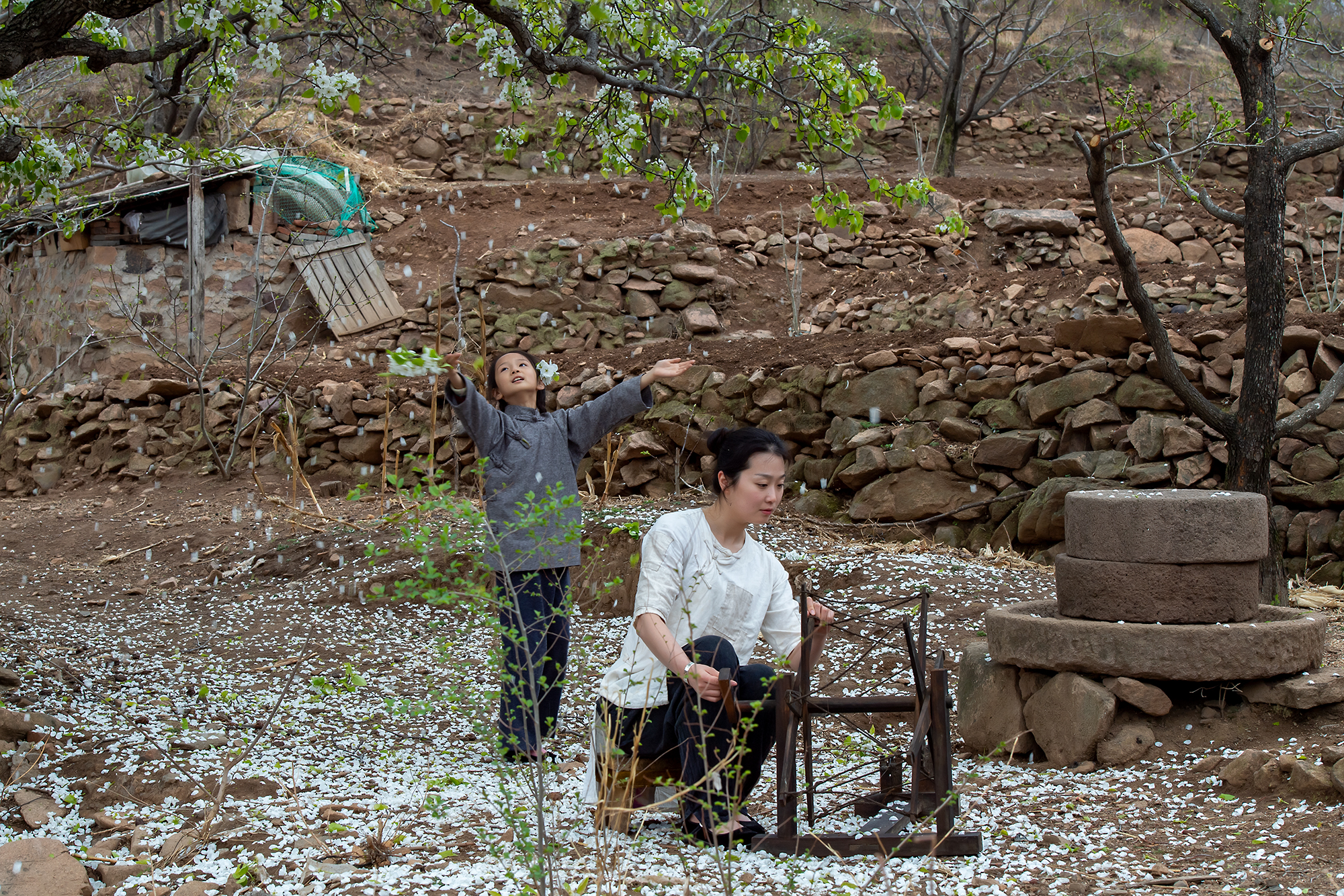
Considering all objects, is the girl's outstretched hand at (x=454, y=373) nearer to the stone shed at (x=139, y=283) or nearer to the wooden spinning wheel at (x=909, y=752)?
the wooden spinning wheel at (x=909, y=752)

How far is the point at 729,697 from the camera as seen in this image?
8.61 feet

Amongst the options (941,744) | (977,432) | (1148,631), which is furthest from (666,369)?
(977,432)

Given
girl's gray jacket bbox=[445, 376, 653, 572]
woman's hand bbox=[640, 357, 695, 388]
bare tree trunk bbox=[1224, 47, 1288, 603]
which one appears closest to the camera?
woman's hand bbox=[640, 357, 695, 388]

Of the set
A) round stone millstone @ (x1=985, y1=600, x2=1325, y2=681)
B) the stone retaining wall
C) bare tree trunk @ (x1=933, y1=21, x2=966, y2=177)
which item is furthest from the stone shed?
round stone millstone @ (x1=985, y1=600, x2=1325, y2=681)

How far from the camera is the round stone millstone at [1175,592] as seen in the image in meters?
3.56

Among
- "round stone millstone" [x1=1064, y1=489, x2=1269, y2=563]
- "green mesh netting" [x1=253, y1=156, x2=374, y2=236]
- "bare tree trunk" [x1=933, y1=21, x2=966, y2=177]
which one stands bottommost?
"round stone millstone" [x1=1064, y1=489, x2=1269, y2=563]

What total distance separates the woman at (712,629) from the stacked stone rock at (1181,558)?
4.32 ft

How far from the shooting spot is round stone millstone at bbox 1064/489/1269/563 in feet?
11.6

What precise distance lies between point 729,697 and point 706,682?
10cm

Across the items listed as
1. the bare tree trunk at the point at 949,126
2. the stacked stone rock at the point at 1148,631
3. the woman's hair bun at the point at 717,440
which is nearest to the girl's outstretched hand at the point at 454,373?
the woman's hair bun at the point at 717,440

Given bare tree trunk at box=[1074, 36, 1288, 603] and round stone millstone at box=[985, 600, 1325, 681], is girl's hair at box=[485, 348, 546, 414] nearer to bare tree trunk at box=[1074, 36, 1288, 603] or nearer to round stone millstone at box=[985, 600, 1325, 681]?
round stone millstone at box=[985, 600, 1325, 681]

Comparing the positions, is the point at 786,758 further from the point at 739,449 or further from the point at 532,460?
the point at 532,460

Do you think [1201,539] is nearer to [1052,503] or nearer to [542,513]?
[542,513]

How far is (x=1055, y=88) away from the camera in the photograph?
58.7 feet
